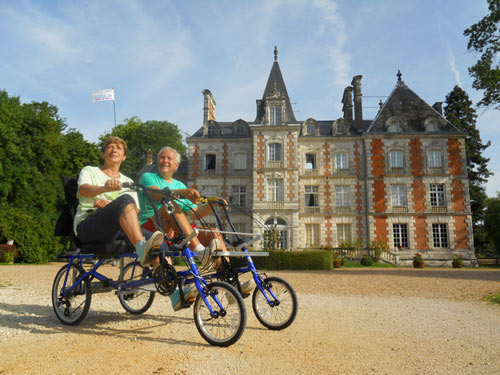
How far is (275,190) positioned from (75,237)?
20595 millimetres

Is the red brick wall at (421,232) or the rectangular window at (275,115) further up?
the rectangular window at (275,115)

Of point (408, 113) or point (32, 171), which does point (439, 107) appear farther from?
point (32, 171)

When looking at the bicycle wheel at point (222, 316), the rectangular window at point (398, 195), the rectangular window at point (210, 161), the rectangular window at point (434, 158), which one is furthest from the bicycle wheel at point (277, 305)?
the rectangular window at point (434, 158)

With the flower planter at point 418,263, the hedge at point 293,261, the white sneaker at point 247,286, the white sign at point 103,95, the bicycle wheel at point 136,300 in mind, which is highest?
the white sign at point 103,95

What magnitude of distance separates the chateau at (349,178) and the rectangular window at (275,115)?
0.24 feet

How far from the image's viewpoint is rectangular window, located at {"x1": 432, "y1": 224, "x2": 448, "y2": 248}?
2358cm

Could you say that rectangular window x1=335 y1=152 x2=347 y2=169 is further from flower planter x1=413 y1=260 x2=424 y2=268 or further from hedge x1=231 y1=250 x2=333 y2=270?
hedge x1=231 y1=250 x2=333 y2=270

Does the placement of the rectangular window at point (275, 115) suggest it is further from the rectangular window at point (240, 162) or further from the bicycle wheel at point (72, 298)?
the bicycle wheel at point (72, 298)

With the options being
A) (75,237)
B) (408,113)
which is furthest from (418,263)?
(75,237)

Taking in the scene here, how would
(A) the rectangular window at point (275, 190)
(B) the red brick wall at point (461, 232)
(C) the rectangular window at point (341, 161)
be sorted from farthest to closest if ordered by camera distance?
(C) the rectangular window at point (341, 161)
(A) the rectangular window at point (275, 190)
(B) the red brick wall at point (461, 232)

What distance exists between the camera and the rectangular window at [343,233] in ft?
79.6

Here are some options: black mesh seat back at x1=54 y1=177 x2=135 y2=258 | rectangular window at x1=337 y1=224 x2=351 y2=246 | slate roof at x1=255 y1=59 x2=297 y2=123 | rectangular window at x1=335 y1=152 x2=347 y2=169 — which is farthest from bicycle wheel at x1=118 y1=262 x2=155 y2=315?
rectangular window at x1=335 y1=152 x2=347 y2=169

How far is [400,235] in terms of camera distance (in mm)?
23828

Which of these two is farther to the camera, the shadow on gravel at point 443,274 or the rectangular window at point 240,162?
the rectangular window at point 240,162
